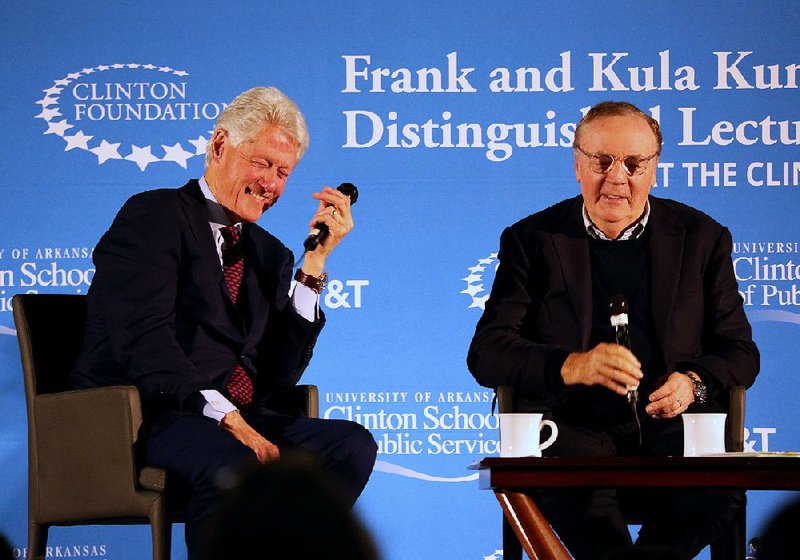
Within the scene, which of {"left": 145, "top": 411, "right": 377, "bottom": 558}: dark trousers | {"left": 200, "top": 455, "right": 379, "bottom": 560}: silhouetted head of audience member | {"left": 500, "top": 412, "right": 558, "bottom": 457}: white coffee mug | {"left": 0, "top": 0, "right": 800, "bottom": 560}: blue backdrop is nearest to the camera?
{"left": 200, "top": 455, "right": 379, "bottom": 560}: silhouetted head of audience member

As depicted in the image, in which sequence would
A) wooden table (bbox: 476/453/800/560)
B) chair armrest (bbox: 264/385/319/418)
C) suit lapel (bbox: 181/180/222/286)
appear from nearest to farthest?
wooden table (bbox: 476/453/800/560) < suit lapel (bbox: 181/180/222/286) < chair armrest (bbox: 264/385/319/418)

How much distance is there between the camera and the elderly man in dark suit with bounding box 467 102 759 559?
9.53ft

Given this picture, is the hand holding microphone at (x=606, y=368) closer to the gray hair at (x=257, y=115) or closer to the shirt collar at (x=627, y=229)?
the shirt collar at (x=627, y=229)

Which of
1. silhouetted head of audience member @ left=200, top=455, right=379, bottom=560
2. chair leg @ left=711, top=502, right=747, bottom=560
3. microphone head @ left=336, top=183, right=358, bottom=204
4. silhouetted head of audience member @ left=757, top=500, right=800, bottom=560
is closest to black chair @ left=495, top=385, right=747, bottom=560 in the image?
chair leg @ left=711, top=502, right=747, bottom=560

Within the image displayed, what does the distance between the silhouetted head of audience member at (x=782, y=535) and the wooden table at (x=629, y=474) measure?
1.03 metres

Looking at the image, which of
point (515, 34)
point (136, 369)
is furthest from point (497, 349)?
point (515, 34)

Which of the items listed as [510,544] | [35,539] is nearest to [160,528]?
[35,539]

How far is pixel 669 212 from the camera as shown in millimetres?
3375

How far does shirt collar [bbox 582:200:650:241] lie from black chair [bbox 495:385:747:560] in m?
0.51

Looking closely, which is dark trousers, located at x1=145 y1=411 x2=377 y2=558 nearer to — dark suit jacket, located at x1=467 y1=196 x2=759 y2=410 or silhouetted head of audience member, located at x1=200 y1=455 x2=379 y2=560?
dark suit jacket, located at x1=467 y1=196 x2=759 y2=410

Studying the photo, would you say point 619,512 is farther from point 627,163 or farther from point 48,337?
point 48,337

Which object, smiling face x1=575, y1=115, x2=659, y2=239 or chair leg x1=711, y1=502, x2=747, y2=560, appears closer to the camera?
chair leg x1=711, y1=502, x2=747, y2=560

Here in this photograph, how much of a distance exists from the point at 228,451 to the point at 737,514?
1.25 m

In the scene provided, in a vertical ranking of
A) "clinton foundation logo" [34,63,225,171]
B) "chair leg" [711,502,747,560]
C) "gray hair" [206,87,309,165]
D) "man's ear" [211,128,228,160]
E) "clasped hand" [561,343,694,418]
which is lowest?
"chair leg" [711,502,747,560]
